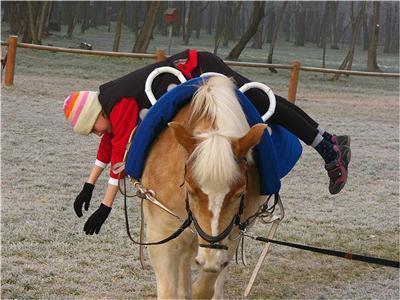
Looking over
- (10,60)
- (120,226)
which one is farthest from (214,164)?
(10,60)

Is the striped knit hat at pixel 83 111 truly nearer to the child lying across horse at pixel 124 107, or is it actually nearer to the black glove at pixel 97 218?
the child lying across horse at pixel 124 107

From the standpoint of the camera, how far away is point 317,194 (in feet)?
27.9

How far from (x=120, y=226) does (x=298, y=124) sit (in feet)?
9.27

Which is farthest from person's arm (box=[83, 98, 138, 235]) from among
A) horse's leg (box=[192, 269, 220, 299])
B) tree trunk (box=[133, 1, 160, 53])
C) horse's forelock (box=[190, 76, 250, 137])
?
tree trunk (box=[133, 1, 160, 53])

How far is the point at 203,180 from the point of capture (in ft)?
9.21

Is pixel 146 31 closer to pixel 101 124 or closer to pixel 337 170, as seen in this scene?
pixel 337 170

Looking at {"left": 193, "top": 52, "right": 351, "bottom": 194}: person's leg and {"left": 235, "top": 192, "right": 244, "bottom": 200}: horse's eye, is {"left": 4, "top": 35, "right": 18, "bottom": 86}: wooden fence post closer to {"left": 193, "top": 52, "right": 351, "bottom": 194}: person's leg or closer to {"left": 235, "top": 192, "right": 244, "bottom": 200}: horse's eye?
{"left": 193, "top": 52, "right": 351, "bottom": 194}: person's leg

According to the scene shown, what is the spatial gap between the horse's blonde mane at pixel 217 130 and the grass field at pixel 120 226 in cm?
204

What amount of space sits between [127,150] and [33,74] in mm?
16385

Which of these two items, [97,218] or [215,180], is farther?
[97,218]

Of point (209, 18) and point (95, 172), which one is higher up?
point (95, 172)

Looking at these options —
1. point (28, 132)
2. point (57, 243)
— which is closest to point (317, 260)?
point (57, 243)

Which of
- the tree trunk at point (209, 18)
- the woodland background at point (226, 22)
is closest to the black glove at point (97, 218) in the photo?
the woodland background at point (226, 22)

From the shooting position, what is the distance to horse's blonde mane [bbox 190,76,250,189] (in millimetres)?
2795
